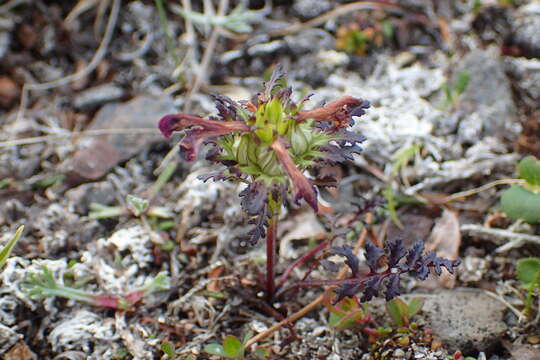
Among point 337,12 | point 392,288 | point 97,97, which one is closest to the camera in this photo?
point 392,288

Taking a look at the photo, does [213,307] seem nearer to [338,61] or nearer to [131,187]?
[131,187]

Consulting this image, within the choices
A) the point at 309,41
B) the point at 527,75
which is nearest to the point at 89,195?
the point at 309,41

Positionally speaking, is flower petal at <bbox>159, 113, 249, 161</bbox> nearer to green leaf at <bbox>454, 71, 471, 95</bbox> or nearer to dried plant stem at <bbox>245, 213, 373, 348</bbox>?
dried plant stem at <bbox>245, 213, 373, 348</bbox>

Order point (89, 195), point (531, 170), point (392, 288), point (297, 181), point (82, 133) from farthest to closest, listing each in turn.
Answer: point (82, 133)
point (89, 195)
point (531, 170)
point (392, 288)
point (297, 181)

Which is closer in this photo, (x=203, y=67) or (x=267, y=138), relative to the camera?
(x=267, y=138)

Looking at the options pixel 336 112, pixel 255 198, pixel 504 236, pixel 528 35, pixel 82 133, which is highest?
pixel 336 112

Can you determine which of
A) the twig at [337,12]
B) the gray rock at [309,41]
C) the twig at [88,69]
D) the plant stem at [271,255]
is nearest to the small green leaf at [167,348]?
the plant stem at [271,255]

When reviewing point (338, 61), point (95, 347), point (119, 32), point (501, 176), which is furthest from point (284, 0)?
point (95, 347)

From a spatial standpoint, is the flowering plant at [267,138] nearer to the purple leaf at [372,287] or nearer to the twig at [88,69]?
the purple leaf at [372,287]

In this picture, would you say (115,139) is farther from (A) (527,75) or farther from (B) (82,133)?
(A) (527,75)
